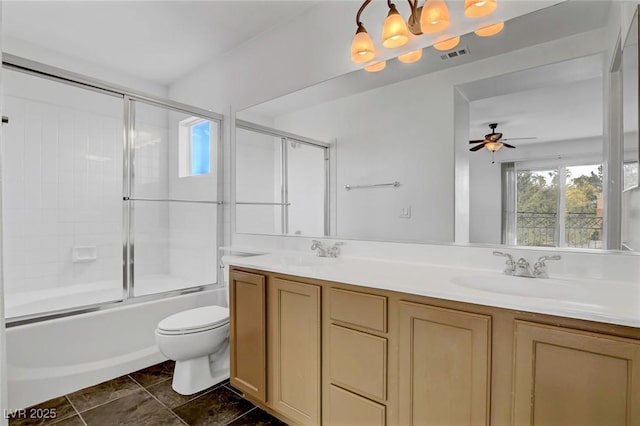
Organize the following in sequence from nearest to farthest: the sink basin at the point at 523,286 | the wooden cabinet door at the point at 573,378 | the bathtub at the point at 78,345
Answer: the wooden cabinet door at the point at 573,378 < the sink basin at the point at 523,286 < the bathtub at the point at 78,345

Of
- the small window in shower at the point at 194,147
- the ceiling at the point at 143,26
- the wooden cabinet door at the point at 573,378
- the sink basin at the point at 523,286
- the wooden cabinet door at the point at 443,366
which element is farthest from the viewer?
the small window in shower at the point at 194,147

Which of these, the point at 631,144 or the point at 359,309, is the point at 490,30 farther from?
the point at 359,309

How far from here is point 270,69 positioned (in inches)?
98.5

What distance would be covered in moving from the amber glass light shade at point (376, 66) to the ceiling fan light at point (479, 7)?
493mm

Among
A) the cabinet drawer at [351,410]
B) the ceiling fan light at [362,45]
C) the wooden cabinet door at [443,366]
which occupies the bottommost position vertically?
the cabinet drawer at [351,410]

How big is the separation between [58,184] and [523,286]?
3436 millimetres

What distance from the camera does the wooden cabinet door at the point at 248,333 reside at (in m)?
1.73

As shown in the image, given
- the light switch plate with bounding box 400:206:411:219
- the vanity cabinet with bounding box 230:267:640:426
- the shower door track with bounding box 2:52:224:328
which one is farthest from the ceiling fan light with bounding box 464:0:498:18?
the shower door track with bounding box 2:52:224:328

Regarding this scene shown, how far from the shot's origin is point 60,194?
9.21ft

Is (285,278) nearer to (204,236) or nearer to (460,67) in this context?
(460,67)

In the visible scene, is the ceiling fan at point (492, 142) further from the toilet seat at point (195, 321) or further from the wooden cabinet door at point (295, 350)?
the toilet seat at point (195, 321)

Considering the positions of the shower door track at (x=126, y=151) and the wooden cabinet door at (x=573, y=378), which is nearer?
the wooden cabinet door at (x=573, y=378)

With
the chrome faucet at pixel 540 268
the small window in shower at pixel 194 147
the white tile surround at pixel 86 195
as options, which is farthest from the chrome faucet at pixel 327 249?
the small window in shower at pixel 194 147

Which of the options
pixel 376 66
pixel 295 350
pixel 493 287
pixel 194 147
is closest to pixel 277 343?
pixel 295 350
